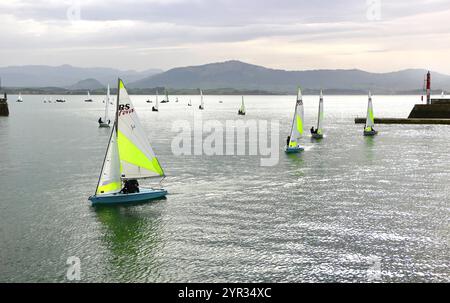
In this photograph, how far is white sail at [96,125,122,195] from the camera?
1555 inches

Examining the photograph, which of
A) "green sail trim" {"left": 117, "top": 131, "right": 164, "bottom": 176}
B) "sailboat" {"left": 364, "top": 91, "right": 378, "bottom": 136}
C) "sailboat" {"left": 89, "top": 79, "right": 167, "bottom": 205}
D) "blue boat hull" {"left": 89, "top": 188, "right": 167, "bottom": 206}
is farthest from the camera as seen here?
"sailboat" {"left": 364, "top": 91, "right": 378, "bottom": 136}

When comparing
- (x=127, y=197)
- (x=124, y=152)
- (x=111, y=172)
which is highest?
(x=124, y=152)

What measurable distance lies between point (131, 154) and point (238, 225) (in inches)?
467

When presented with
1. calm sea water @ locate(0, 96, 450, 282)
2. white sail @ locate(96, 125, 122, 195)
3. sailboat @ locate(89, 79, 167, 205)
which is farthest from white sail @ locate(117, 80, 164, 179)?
A: calm sea water @ locate(0, 96, 450, 282)

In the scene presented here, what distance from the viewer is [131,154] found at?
133 ft

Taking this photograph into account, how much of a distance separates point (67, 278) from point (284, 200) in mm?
22094

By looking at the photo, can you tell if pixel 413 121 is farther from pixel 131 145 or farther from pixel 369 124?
pixel 131 145

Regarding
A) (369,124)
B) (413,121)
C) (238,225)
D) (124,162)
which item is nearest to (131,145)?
(124,162)

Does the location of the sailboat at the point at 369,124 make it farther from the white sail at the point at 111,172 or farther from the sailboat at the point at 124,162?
the white sail at the point at 111,172

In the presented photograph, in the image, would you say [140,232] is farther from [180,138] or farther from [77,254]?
[180,138]

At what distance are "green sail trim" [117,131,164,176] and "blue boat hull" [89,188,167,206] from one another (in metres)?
2.10

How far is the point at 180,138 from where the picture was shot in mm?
99688

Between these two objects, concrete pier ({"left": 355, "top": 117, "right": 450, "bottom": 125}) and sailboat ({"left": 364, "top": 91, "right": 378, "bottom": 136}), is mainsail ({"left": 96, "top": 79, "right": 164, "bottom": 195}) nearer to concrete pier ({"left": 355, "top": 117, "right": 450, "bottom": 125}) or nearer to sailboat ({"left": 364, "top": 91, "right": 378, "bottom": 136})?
sailboat ({"left": 364, "top": 91, "right": 378, "bottom": 136})

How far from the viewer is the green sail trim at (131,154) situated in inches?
1572
